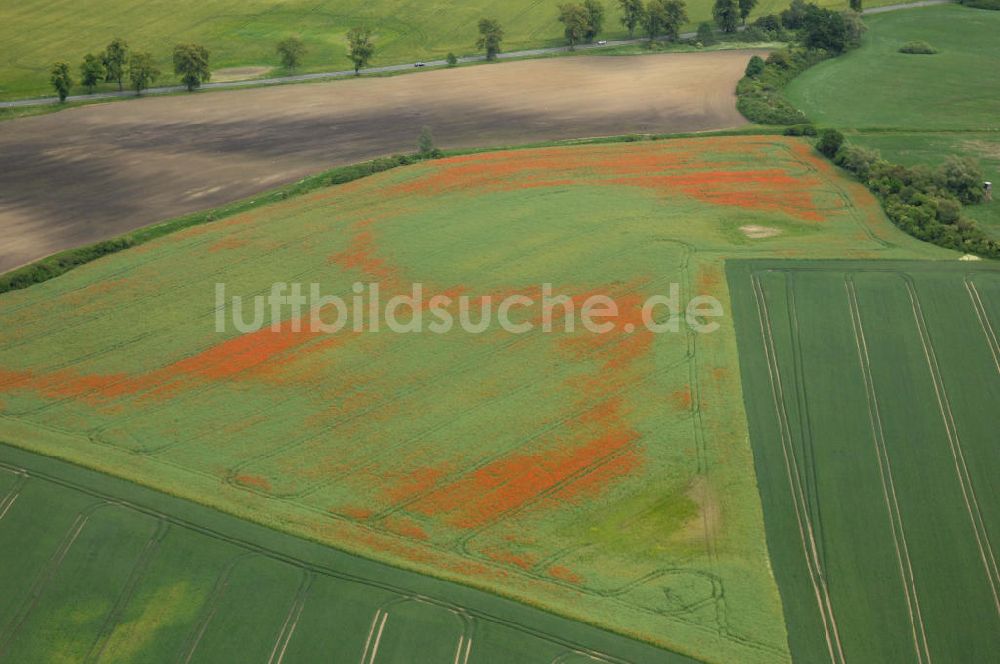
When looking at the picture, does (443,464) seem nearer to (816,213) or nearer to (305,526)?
(305,526)

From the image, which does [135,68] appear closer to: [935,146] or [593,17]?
[593,17]

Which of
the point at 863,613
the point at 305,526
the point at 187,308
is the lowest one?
the point at 863,613

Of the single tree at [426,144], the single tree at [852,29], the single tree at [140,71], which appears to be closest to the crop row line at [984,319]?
the single tree at [426,144]

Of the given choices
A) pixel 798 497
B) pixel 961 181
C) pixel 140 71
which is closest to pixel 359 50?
pixel 140 71

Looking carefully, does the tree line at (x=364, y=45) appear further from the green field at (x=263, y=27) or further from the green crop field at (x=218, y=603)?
the green crop field at (x=218, y=603)

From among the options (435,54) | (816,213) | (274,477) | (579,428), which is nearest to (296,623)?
(274,477)
